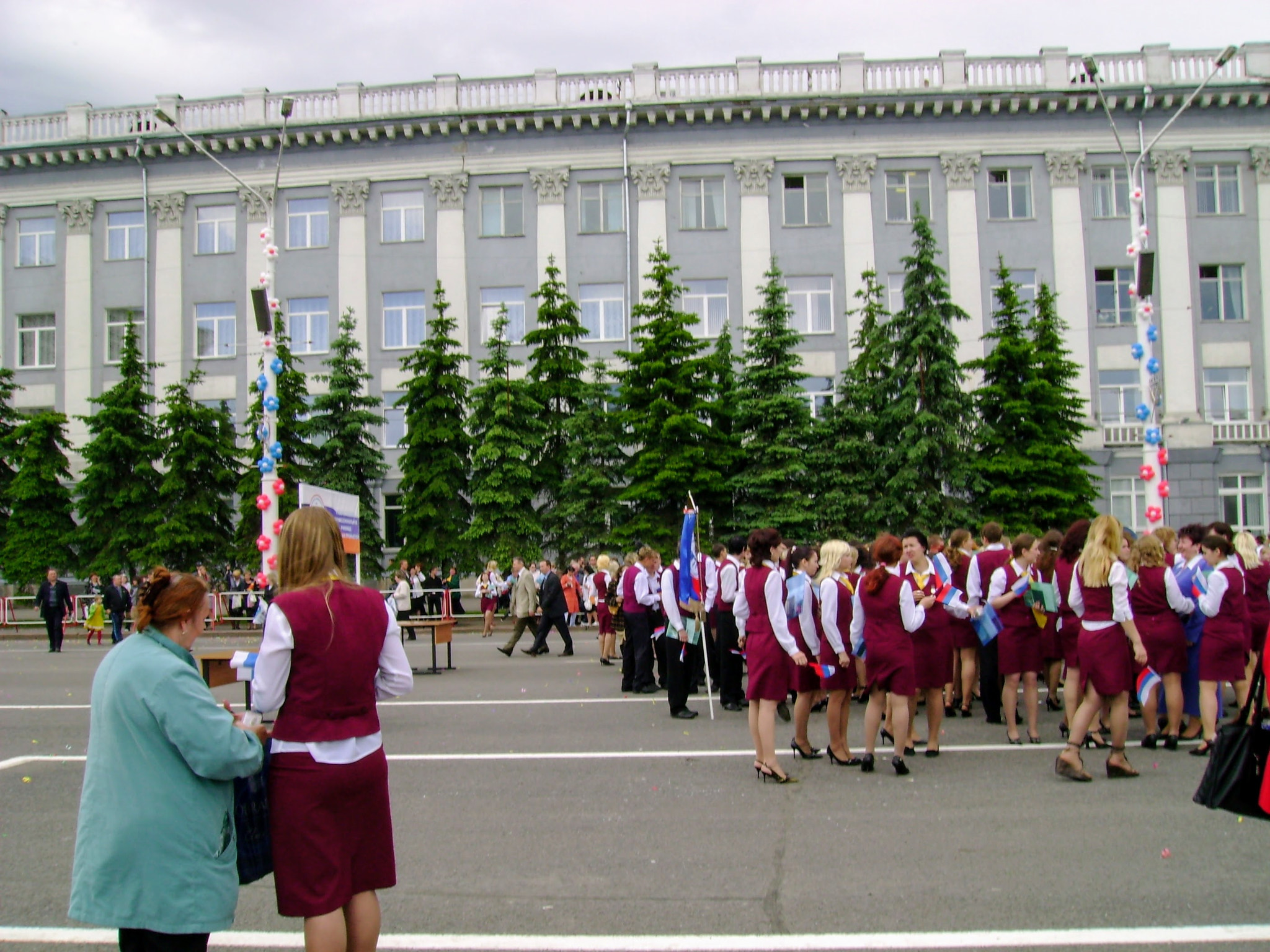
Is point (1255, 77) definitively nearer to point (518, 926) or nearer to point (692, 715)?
point (692, 715)

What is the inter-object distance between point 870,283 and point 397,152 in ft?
61.0

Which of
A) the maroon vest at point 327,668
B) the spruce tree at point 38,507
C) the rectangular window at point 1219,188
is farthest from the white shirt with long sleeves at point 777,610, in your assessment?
the rectangular window at point 1219,188

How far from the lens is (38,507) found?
3822cm

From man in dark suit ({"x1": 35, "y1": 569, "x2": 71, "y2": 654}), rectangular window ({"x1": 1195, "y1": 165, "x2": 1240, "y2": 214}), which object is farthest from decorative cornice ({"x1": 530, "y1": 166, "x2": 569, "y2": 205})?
rectangular window ({"x1": 1195, "y1": 165, "x2": 1240, "y2": 214})

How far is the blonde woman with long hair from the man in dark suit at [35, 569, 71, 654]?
23.2 meters

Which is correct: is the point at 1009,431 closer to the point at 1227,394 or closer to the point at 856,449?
the point at 856,449

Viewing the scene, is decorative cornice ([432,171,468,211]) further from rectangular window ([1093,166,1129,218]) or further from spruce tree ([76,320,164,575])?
rectangular window ([1093,166,1129,218])

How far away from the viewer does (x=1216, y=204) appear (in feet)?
130

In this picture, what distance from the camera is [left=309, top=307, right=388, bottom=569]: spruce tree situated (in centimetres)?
3641

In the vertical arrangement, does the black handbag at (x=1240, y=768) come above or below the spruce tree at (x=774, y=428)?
below

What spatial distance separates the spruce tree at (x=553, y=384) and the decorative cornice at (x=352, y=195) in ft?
30.6

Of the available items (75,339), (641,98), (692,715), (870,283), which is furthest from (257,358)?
(692,715)

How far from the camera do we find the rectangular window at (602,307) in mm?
40344

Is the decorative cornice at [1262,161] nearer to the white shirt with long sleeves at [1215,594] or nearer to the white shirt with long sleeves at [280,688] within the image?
the white shirt with long sleeves at [1215,594]
